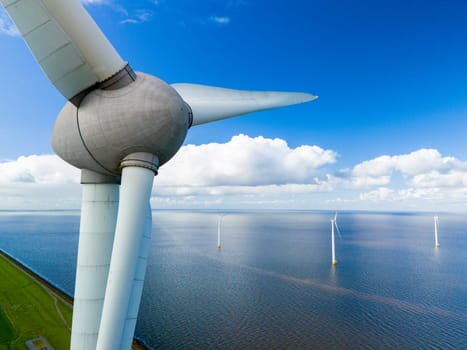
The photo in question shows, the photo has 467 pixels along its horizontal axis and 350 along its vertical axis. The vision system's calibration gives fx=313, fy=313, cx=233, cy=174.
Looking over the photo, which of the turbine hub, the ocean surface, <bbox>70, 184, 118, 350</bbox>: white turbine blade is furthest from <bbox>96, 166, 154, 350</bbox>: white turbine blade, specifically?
the ocean surface

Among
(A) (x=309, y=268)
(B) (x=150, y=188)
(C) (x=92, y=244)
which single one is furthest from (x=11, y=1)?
(A) (x=309, y=268)

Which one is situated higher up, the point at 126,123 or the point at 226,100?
the point at 226,100

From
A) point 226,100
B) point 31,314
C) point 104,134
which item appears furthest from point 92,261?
point 31,314

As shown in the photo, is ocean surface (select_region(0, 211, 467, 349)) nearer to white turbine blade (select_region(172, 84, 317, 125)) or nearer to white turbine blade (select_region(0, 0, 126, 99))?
white turbine blade (select_region(172, 84, 317, 125))

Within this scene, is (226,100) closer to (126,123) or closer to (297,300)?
(126,123)

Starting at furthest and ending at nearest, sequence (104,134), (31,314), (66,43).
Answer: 1. (31,314)
2. (104,134)
3. (66,43)

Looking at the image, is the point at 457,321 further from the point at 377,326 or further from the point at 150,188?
the point at 150,188
